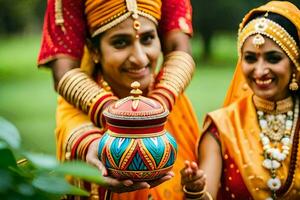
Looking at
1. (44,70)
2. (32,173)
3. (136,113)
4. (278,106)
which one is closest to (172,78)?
(278,106)

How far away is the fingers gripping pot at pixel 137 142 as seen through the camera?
75.0 inches

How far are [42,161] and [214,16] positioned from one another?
50.4ft

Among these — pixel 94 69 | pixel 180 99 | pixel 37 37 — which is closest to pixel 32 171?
pixel 94 69

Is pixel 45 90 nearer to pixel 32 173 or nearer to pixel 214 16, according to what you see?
pixel 214 16

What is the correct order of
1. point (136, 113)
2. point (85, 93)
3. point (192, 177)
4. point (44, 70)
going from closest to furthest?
point (136, 113), point (192, 177), point (85, 93), point (44, 70)

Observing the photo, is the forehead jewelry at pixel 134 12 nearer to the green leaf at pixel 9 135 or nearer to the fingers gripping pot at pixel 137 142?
the fingers gripping pot at pixel 137 142

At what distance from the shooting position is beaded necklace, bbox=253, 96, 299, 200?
253 cm

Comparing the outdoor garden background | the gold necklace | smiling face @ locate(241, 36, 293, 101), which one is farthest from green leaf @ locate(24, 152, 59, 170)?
the outdoor garden background

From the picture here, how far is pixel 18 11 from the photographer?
17391 mm

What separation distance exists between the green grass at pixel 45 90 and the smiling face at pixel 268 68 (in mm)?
2804

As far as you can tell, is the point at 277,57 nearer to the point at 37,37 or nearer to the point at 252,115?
the point at 252,115

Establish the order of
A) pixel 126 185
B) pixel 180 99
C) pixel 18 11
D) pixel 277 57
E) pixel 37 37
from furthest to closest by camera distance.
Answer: pixel 37 37 → pixel 18 11 → pixel 180 99 → pixel 277 57 → pixel 126 185

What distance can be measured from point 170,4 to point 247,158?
0.64 metres

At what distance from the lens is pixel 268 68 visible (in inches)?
96.8
